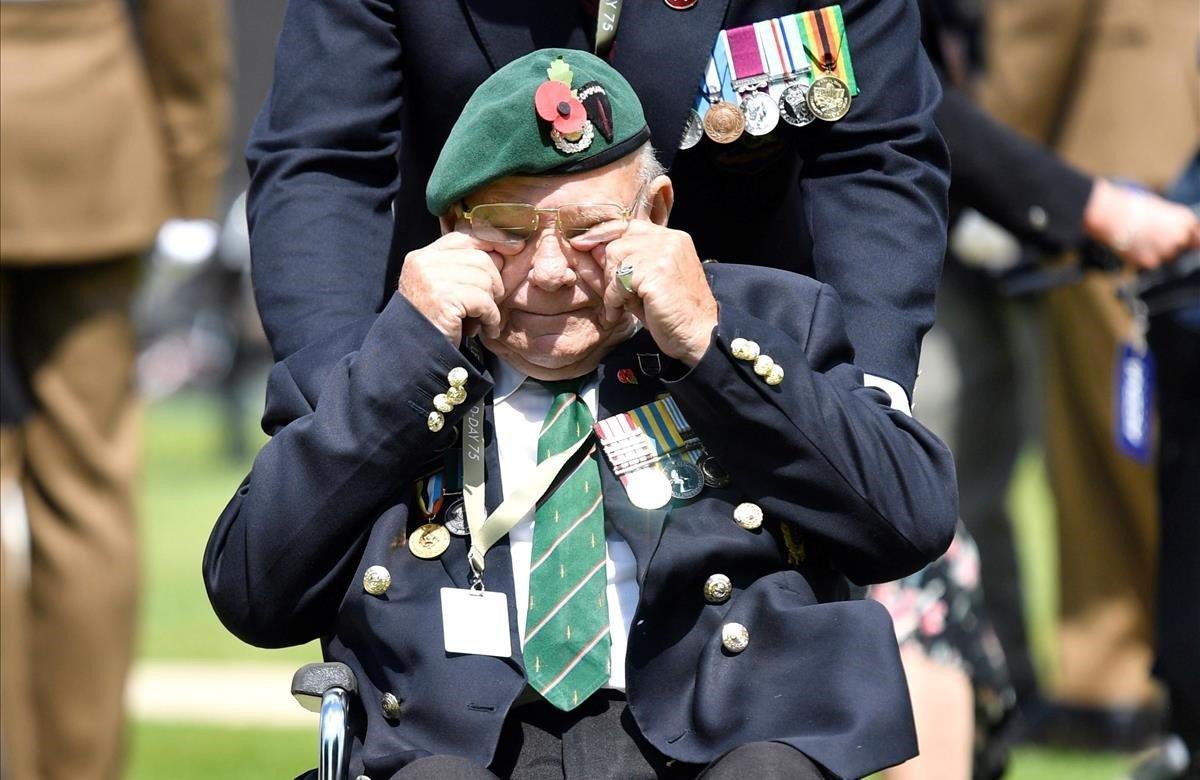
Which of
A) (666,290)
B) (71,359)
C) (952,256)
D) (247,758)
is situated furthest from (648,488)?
(952,256)

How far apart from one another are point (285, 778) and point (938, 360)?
312 inches

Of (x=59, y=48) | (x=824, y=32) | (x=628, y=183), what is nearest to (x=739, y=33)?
(x=824, y=32)

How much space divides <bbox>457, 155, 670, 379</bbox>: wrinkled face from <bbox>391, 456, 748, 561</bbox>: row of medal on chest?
0.20 m

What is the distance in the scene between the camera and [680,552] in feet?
8.34

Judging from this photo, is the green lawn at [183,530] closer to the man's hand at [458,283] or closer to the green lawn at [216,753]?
the green lawn at [216,753]

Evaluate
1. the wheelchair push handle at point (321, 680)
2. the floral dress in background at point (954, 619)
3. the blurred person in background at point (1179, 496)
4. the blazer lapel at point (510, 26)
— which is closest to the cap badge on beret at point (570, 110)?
the blazer lapel at point (510, 26)

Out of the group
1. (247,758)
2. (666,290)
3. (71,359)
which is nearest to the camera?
(666,290)

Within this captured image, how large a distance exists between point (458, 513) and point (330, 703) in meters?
0.30

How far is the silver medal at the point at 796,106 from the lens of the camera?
2846 millimetres

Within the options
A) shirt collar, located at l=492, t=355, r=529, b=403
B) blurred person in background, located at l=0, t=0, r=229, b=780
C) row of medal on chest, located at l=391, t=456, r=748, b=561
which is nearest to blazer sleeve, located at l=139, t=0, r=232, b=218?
blurred person in background, located at l=0, t=0, r=229, b=780

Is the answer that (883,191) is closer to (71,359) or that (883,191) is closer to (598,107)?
(598,107)

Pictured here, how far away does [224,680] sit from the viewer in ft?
20.7

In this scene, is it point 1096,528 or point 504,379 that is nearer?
point 504,379

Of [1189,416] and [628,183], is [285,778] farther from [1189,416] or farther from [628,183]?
[628,183]
